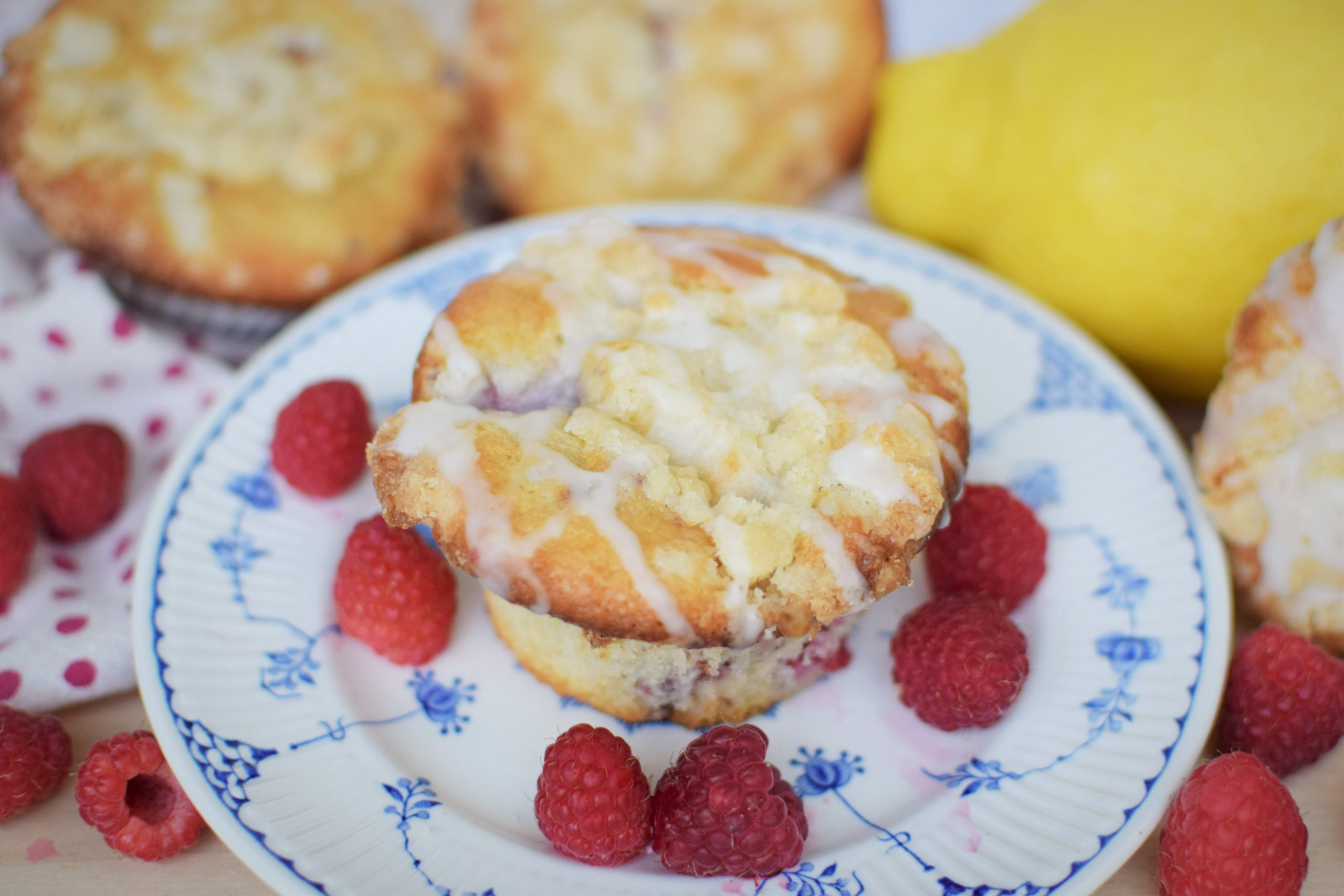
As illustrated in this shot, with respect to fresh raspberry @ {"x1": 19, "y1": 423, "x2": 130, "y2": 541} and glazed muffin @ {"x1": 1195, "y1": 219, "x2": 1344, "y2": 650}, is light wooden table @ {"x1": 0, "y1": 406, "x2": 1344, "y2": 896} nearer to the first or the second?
glazed muffin @ {"x1": 1195, "y1": 219, "x2": 1344, "y2": 650}

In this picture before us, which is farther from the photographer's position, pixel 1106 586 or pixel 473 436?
pixel 1106 586

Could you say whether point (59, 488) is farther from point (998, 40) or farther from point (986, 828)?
point (998, 40)

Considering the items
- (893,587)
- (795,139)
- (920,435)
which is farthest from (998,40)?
(893,587)

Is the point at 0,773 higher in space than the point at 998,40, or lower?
lower

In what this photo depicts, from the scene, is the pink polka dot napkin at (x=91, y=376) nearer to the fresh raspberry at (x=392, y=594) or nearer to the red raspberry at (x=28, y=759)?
the red raspberry at (x=28, y=759)

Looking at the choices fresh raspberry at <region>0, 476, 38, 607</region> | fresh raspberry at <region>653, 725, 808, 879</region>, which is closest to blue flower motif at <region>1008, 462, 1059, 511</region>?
fresh raspberry at <region>653, 725, 808, 879</region>

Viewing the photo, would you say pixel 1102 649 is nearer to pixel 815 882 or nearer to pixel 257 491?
pixel 815 882
